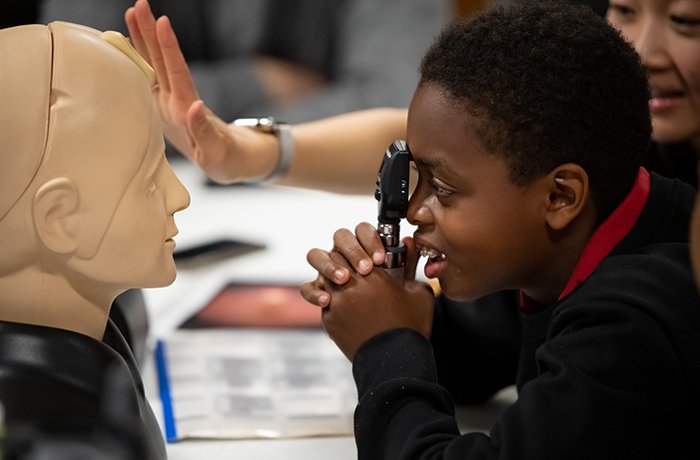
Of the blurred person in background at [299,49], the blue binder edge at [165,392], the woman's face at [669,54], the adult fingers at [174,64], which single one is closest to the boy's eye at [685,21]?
the woman's face at [669,54]

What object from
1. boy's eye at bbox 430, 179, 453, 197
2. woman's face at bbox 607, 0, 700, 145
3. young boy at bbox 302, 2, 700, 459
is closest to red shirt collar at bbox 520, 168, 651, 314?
young boy at bbox 302, 2, 700, 459

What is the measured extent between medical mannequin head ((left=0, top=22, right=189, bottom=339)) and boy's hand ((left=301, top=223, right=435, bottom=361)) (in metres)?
0.14

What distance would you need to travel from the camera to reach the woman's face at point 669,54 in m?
0.91

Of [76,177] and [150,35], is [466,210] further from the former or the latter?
[150,35]

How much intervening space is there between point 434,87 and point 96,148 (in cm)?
23

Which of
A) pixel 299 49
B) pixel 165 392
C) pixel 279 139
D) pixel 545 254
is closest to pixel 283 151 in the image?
pixel 279 139

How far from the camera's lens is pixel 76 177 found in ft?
2.06

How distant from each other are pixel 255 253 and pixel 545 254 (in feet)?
1.77

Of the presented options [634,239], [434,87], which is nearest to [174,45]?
[434,87]

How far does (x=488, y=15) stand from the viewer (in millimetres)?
720

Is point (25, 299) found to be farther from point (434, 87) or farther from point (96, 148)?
point (434, 87)

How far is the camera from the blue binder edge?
0.81 metres

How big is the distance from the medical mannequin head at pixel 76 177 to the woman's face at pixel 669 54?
45 cm

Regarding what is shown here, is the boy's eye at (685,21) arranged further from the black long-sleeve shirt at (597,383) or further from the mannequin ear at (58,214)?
the mannequin ear at (58,214)
